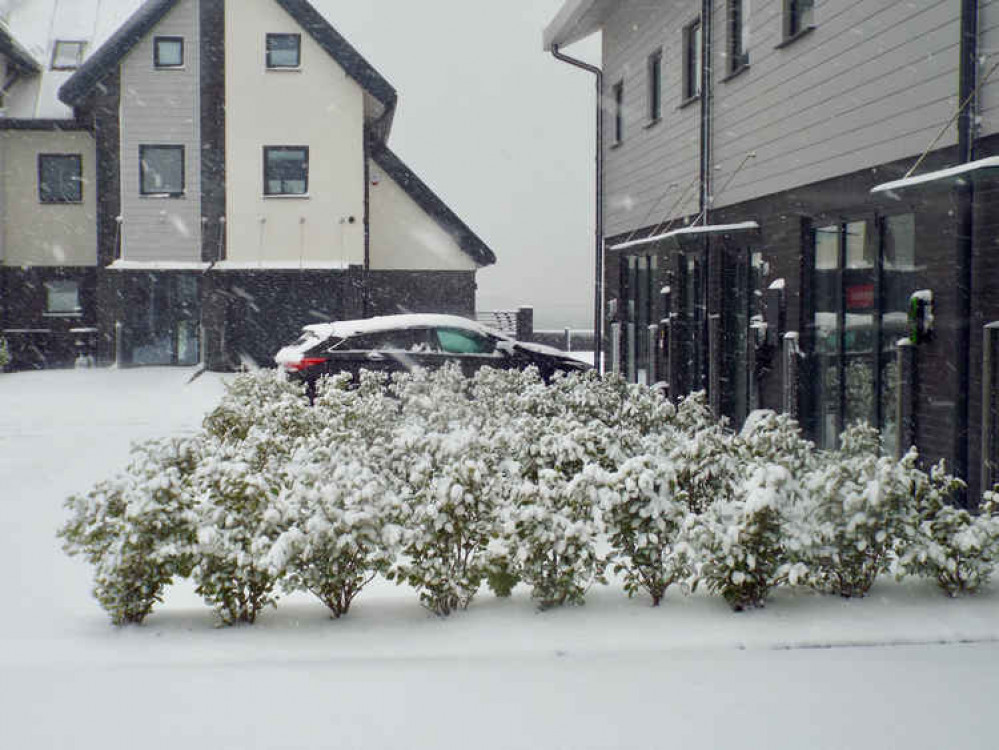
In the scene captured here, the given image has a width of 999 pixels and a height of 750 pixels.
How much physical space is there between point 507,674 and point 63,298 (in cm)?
2796

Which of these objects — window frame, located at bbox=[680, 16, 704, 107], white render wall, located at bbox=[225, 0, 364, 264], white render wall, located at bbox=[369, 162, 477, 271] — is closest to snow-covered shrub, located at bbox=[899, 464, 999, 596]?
window frame, located at bbox=[680, 16, 704, 107]

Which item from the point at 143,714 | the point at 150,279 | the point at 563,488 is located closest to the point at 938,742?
the point at 563,488

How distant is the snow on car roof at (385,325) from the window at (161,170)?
12.4 meters

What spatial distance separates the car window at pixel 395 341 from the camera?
1525 cm

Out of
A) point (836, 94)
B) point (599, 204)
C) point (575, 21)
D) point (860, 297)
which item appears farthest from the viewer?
point (599, 204)

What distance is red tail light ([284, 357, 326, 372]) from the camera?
48.3 feet

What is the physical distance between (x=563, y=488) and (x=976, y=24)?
4723 mm

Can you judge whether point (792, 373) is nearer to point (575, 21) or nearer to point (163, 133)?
point (575, 21)

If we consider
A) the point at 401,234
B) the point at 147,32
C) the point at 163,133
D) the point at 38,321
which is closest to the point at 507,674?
the point at 163,133

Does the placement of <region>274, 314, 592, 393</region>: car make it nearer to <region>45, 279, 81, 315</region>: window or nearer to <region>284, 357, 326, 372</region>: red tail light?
<region>284, 357, 326, 372</region>: red tail light

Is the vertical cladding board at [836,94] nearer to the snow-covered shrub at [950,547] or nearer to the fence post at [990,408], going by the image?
the fence post at [990,408]

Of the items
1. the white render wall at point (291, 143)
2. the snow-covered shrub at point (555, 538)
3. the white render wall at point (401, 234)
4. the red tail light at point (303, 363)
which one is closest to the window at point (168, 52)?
the white render wall at point (291, 143)

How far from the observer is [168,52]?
85.7 feet

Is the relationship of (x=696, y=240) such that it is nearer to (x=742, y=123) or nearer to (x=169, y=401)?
(x=742, y=123)
